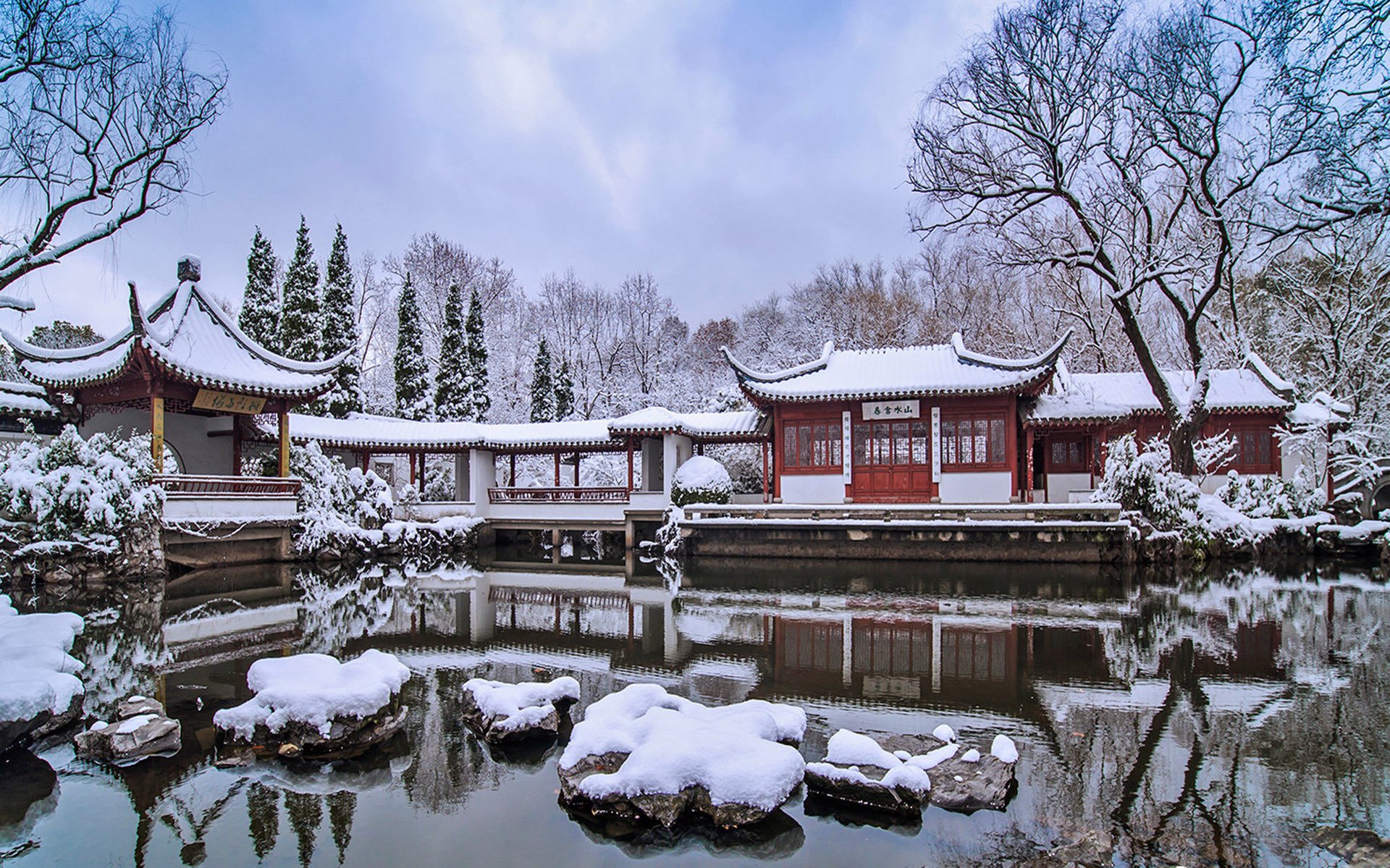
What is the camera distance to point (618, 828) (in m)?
3.70

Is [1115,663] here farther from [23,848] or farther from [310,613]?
[310,613]

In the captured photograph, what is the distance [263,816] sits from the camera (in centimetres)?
384

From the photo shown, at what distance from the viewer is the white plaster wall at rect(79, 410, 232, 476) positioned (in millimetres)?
15672

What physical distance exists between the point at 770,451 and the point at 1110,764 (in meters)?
16.5

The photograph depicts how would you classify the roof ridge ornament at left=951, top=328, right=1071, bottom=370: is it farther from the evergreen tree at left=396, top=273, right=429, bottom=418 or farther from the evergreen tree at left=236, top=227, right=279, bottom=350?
the evergreen tree at left=236, top=227, right=279, bottom=350

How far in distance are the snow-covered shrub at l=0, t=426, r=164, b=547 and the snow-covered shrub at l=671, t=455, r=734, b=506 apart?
9.61 metres

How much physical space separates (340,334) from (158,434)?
35.1ft

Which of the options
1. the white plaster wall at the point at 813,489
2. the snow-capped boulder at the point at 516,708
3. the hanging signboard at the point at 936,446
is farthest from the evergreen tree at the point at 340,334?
the snow-capped boulder at the point at 516,708

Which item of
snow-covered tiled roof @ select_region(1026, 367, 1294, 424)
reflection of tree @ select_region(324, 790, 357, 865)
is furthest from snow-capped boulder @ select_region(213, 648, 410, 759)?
snow-covered tiled roof @ select_region(1026, 367, 1294, 424)

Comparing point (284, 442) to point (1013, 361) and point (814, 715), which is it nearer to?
point (814, 715)

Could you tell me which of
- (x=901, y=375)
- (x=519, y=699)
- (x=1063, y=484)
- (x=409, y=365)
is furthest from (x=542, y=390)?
(x=519, y=699)

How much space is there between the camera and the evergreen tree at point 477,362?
26547mm

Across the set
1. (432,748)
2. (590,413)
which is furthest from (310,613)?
(590,413)

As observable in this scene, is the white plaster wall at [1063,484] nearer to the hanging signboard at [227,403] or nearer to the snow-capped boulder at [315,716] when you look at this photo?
the snow-capped boulder at [315,716]
